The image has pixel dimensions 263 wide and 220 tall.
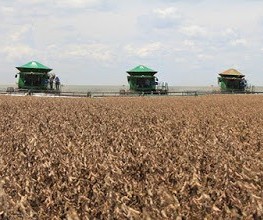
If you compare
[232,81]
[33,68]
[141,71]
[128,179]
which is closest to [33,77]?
[33,68]

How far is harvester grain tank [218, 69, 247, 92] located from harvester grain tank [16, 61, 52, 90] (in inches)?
1012

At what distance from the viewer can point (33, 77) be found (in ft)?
202

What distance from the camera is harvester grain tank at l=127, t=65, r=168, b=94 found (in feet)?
206

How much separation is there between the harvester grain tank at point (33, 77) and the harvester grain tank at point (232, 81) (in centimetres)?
2571

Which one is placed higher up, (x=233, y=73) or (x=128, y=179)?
(x=233, y=73)

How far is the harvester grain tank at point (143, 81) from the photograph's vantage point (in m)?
62.9

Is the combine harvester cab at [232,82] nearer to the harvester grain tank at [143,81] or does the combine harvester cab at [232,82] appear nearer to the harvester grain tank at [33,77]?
the harvester grain tank at [143,81]

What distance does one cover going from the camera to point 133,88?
63.4m

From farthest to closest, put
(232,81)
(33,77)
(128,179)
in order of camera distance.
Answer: (232,81) < (33,77) < (128,179)

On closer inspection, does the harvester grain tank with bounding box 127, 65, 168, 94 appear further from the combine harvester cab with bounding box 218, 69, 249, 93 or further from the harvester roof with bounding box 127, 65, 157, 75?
the combine harvester cab with bounding box 218, 69, 249, 93

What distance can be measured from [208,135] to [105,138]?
8.98 ft

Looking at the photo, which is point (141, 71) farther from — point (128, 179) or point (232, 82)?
point (128, 179)

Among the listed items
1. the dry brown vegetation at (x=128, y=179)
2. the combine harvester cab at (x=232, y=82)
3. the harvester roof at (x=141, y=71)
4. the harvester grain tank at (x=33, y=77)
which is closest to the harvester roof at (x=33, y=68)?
the harvester grain tank at (x=33, y=77)

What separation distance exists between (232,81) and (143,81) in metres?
14.6
